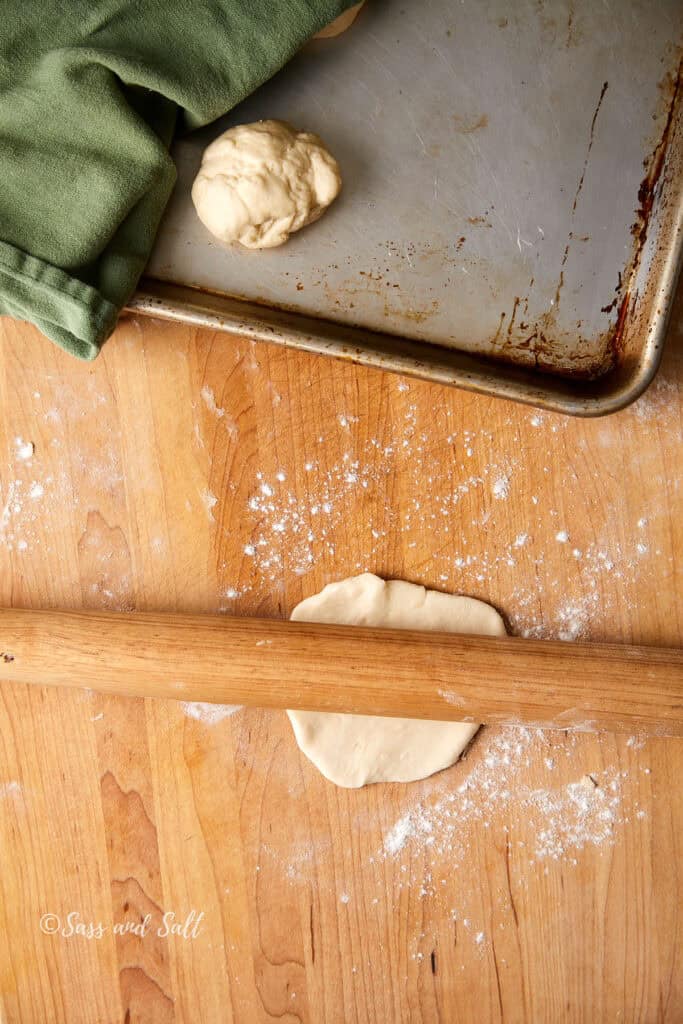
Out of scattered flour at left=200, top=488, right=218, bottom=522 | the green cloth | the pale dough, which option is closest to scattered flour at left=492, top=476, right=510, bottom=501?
the pale dough

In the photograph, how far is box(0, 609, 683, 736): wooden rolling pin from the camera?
870 millimetres

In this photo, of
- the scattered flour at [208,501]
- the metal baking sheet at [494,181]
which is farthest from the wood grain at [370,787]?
the metal baking sheet at [494,181]

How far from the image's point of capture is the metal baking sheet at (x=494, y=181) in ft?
2.98

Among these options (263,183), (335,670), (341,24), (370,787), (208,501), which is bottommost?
(370,787)

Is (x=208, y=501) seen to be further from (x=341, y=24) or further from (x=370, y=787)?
(x=341, y=24)

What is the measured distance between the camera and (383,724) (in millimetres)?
977

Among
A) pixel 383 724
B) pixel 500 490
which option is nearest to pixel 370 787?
pixel 383 724

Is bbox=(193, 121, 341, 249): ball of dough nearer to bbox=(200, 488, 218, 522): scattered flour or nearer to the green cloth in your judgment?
the green cloth

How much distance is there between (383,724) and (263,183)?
64 cm

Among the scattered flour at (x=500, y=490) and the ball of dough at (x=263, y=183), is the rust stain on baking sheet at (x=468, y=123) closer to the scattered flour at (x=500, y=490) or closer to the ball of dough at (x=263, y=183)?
the ball of dough at (x=263, y=183)

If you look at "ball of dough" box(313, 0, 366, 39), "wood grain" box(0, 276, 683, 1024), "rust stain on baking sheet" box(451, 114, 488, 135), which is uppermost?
"ball of dough" box(313, 0, 366, 39)


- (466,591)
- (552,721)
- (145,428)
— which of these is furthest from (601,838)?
(145,428)

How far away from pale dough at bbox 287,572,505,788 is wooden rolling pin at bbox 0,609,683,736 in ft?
0.30

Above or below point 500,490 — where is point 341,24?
above
